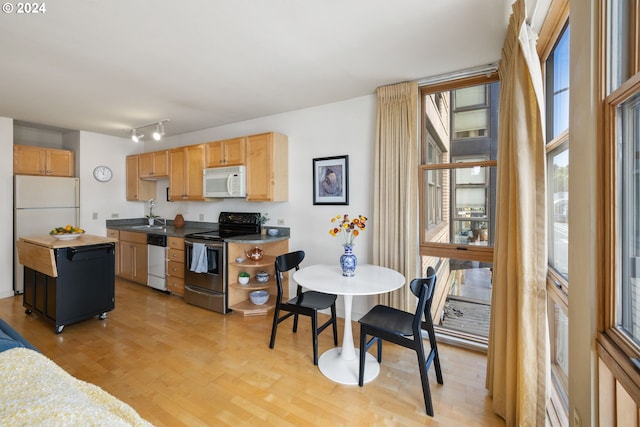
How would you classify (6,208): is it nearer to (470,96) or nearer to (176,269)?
(176,269)

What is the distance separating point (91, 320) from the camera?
10.4 feet

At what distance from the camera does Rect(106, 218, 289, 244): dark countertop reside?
339 centimetres

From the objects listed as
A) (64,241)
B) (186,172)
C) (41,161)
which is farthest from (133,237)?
(41,161)

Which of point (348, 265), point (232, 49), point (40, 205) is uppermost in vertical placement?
point (232, 49)

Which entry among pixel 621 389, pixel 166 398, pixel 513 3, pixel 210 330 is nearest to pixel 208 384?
pixel 166 398

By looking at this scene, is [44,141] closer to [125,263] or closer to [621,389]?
[125,263]

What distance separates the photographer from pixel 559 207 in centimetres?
175

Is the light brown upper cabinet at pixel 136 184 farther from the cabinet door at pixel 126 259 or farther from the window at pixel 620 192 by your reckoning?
the window at pixel 620 192

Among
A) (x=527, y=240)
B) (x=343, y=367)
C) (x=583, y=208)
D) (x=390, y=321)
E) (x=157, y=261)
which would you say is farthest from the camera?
(x=157, y=261)

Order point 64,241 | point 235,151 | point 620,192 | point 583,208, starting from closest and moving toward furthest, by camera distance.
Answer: point 620,192 < point 583,208 < point 64,241 < point 235,151

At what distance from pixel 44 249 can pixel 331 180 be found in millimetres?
3076

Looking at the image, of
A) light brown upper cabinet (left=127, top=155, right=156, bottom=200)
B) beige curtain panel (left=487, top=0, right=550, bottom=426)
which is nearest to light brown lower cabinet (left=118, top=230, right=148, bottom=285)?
light brown upper cabinet (left=127, top=155, right=156, bottom=200)

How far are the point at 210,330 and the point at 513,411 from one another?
269 cm

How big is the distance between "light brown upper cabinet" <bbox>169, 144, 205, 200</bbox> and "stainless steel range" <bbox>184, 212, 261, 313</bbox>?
0.91 m
